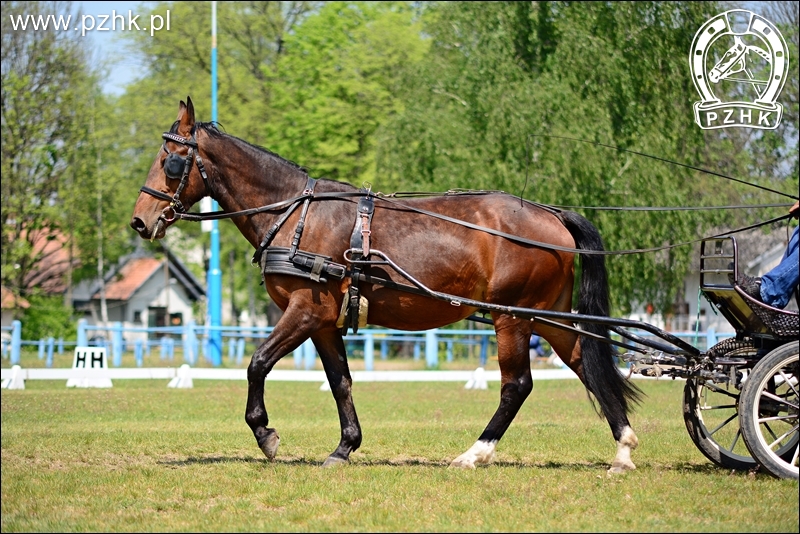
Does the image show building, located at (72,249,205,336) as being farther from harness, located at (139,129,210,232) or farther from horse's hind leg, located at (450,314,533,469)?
horse's hind leg, located at (450,314,533,469)

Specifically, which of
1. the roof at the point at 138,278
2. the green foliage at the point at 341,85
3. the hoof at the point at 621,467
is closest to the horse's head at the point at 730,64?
the hoof at the point at 621,467

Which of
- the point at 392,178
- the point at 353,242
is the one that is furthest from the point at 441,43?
the point at 353,242

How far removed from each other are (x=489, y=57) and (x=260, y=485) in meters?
20.4

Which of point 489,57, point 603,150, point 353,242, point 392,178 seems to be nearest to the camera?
point 353,242

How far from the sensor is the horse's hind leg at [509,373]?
7922mm

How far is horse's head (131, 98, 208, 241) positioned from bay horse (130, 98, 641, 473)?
0.01 m

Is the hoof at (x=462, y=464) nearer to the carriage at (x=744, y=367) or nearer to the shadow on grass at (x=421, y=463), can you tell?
the shadow on grass at (x=421, y=463)

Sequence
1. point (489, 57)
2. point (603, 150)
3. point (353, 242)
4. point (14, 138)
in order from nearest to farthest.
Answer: point (353, 242) → point (603, 150) → point (489, 57) → point (14, 138)

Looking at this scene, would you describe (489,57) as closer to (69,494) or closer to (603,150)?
(603,150)

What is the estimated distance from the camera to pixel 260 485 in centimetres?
670

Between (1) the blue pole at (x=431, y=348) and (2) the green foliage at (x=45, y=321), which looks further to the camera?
(2) the green foliage at (x=45, y=321)

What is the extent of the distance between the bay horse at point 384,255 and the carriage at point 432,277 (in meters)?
0.01

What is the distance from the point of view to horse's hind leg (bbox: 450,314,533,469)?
7922 millimetres

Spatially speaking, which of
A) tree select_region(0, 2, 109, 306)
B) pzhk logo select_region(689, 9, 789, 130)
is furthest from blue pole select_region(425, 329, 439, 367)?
tree select_region(0, 2, 109, 306)
